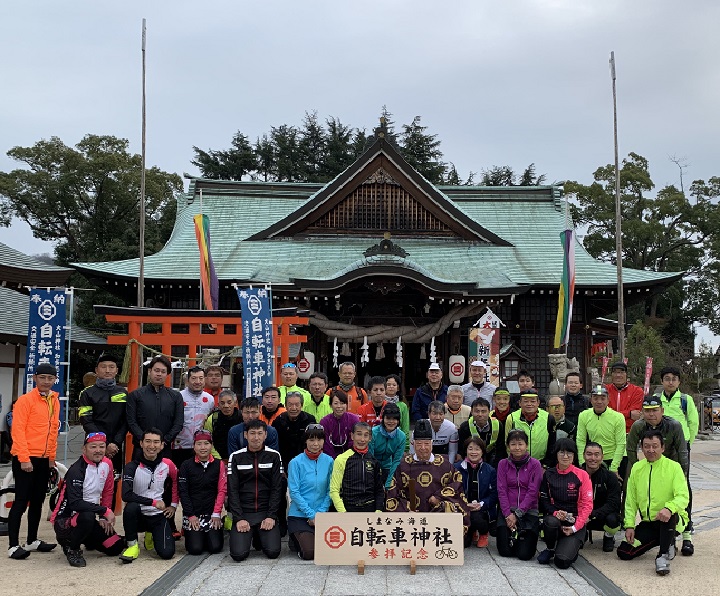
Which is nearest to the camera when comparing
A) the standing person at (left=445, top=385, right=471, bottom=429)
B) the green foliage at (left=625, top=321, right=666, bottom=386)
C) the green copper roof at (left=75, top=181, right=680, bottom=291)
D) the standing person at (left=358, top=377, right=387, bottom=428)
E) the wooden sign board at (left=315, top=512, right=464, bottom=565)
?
the wooden sign board at (left=315, top=512, right=464, bottom=565)

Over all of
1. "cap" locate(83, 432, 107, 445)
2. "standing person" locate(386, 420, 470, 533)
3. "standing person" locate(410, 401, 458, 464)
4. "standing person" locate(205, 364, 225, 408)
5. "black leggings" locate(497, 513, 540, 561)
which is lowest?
"black leggings" locate(497, 513, 540, 561)

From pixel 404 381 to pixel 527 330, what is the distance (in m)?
3.10

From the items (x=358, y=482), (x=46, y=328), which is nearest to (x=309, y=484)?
(x=358, y=482)

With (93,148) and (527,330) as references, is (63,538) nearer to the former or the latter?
(527,330)

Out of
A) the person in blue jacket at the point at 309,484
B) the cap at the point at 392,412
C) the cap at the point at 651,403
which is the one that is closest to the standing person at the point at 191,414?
the person in blue jacket at the point at 309,484

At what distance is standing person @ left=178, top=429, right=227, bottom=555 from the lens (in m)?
5.78

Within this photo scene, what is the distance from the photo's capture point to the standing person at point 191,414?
6844 mm

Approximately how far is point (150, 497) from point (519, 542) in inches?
118

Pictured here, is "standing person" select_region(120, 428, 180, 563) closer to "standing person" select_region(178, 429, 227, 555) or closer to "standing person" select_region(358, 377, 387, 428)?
"standing person" select_region(178, 429, 227, 555)

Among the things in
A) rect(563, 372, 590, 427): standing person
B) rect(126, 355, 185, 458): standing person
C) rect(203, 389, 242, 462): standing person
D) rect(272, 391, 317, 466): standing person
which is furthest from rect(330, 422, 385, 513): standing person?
rect(563, 372, 590, 427): standing person

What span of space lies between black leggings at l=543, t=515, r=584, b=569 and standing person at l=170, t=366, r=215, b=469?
329 centimetres

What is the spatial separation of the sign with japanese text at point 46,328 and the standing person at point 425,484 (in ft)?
14.0

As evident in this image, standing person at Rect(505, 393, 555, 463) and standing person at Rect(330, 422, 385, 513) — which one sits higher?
standing person at Rect(505, 393, 555, 463)

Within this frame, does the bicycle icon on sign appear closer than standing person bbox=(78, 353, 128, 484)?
Yes
